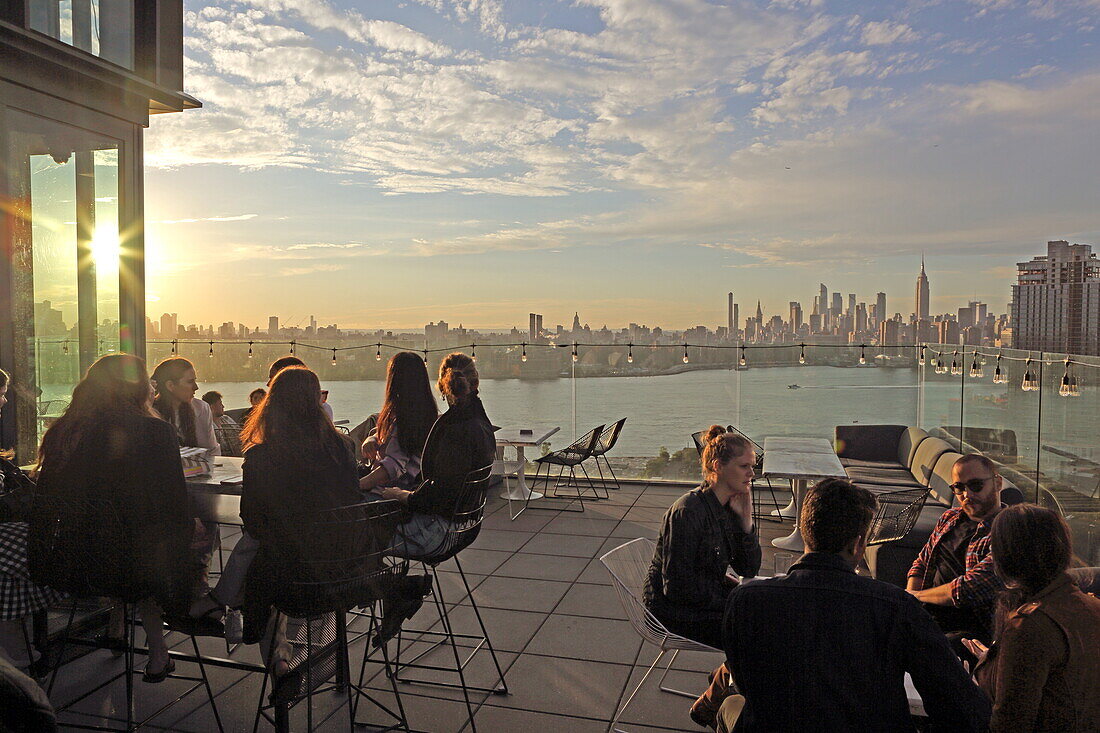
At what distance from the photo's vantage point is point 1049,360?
5738 millimetres

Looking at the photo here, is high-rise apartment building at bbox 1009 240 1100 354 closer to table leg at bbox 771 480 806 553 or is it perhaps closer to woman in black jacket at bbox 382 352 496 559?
table leg at bbox 771 480 806 553

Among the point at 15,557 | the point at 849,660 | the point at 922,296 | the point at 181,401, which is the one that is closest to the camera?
the point at 849,660

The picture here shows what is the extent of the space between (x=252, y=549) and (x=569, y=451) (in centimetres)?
536

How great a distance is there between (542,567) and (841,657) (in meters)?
4.00

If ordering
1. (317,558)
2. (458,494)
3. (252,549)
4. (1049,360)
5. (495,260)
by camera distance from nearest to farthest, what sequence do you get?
(317,558) < (252,549) < (458,494) < (1049,360) < (495,260)

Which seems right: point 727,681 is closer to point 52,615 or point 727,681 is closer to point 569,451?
point 52,615

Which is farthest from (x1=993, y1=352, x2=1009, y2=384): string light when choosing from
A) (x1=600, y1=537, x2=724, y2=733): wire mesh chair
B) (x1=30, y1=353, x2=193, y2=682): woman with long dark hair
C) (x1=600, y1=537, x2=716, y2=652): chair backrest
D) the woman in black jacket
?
(x1=30, y1=353, x2=193, y2=682): woman with long dark hair

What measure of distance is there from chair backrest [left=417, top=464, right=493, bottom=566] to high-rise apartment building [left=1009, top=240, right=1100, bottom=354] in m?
4.72

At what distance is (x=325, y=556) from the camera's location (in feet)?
8.91

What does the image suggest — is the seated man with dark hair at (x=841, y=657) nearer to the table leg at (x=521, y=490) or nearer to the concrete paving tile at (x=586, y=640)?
the concrete paving tile at (x=586, y=640)

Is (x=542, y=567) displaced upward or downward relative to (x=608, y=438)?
downward

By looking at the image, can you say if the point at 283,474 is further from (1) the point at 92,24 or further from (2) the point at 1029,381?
(2) the point at 1029,381

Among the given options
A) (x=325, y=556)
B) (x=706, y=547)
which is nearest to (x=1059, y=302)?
(x=706, y=547)

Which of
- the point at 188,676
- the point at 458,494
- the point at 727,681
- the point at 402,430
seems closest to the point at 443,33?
the point at 402,430
